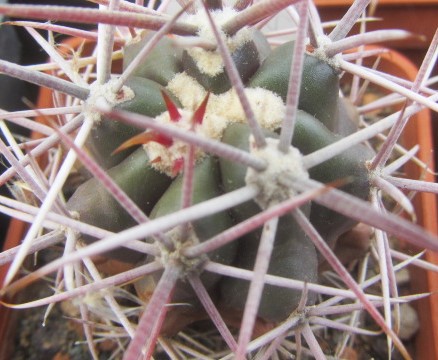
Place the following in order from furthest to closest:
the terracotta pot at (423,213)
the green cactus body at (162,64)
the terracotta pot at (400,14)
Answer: the terracotta pot at (400,14), the terracotta pot at (423,213), the green cactus body at (162,64)

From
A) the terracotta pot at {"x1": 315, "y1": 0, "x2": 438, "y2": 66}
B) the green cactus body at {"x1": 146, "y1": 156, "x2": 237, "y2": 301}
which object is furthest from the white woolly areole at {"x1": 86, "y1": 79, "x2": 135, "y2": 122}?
the terracotta pot at {"x1": 315, "y1": 0, "x2": 438, "y2": 66}

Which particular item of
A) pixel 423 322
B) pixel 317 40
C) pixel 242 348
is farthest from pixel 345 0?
pixel 242 348

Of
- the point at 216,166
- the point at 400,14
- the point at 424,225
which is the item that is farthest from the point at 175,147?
the point at 400,14

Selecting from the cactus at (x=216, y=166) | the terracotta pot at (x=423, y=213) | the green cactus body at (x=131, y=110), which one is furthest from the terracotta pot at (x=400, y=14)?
the green cactus body at (x=131, y=110)

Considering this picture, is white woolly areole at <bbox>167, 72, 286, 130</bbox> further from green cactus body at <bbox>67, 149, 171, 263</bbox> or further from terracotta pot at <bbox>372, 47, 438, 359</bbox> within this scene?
terracotta pot at <bbox>372, 47, 438, 359</bbox>

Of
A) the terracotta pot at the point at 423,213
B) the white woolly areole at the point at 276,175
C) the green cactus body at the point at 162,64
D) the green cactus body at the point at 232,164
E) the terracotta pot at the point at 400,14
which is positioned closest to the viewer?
the white woolly areole at the point at 276,175

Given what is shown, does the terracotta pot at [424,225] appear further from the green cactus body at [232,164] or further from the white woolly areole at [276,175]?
the white woolly areole at [276,175]

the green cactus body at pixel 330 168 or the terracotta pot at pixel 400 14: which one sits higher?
the terracotta pot at pixel 400 14

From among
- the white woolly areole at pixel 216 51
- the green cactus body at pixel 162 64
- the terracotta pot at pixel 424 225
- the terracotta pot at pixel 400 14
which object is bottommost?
the terracotta pot at pixel 424 225
